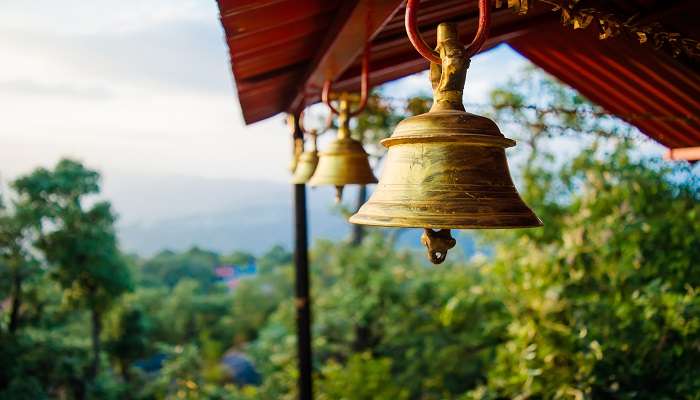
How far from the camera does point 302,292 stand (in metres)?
5.12

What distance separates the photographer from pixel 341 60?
9.16 feet

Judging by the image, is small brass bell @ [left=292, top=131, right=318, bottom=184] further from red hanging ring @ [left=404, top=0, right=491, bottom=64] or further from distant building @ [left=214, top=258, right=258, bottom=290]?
distant building @ [left=214, top=258, right=258, bottom=290]


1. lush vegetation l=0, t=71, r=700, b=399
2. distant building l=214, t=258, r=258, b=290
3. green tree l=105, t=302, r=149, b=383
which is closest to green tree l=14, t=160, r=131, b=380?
lush vegetation l=0, t=71, r=700, b=399

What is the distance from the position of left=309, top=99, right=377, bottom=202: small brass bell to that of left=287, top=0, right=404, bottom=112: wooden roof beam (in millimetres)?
281

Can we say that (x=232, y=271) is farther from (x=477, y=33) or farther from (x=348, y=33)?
(x=477, y=33)

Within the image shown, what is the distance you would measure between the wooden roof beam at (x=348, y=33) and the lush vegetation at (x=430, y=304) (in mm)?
1116

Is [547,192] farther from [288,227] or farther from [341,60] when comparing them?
[288,227]

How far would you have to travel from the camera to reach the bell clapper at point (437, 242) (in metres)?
1.21

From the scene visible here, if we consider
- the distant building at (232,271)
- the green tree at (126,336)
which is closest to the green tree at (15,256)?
the green tree at (126,336)

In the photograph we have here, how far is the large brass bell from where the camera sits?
3.89 ft

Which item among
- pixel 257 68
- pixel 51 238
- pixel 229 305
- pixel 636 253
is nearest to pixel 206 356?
pixel 229 305

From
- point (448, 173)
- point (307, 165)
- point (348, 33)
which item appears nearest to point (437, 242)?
point (448, 173)

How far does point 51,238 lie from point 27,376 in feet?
8.51

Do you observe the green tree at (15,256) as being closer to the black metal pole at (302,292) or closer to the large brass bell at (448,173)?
the black metal pole at (302,292)
